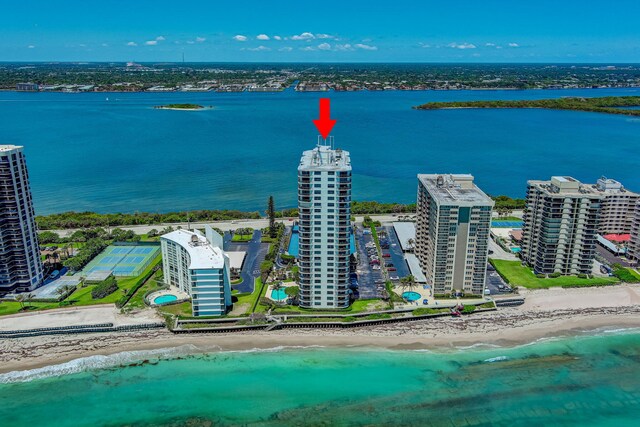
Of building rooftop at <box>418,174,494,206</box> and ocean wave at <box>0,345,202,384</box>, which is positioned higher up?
building rooftop at <box>418,174,494,206</box>

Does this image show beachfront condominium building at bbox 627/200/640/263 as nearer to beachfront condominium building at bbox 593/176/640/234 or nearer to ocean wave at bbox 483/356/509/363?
beachfront condominium building at bbox 593/176/640/234

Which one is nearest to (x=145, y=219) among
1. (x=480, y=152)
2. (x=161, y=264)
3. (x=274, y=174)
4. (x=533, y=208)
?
(x=161, y=264)

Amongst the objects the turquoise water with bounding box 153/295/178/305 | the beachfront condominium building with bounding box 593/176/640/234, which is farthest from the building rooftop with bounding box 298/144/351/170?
the beachfront condominium building with bounding box 593/176/640/234

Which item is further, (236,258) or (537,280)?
(236,258)

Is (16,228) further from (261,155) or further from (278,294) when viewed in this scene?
(261,155)

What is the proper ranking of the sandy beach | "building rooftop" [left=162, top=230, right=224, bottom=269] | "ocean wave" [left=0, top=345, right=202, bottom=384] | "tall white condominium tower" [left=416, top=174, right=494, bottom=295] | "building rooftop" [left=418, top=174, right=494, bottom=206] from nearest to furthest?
"ocean wave" [left=0, top=345, right=202, bottom=384] → the sandy beach → "building rooftop" [left=162, top=230, right=224, bottom=269] → "tall white condominium tower" [left=416, top=174, right=494, bottom=295] → "building rooftop" [left=418, top=174, right=494, bottom=206]

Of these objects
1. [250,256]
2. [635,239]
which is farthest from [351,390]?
[635,239]
